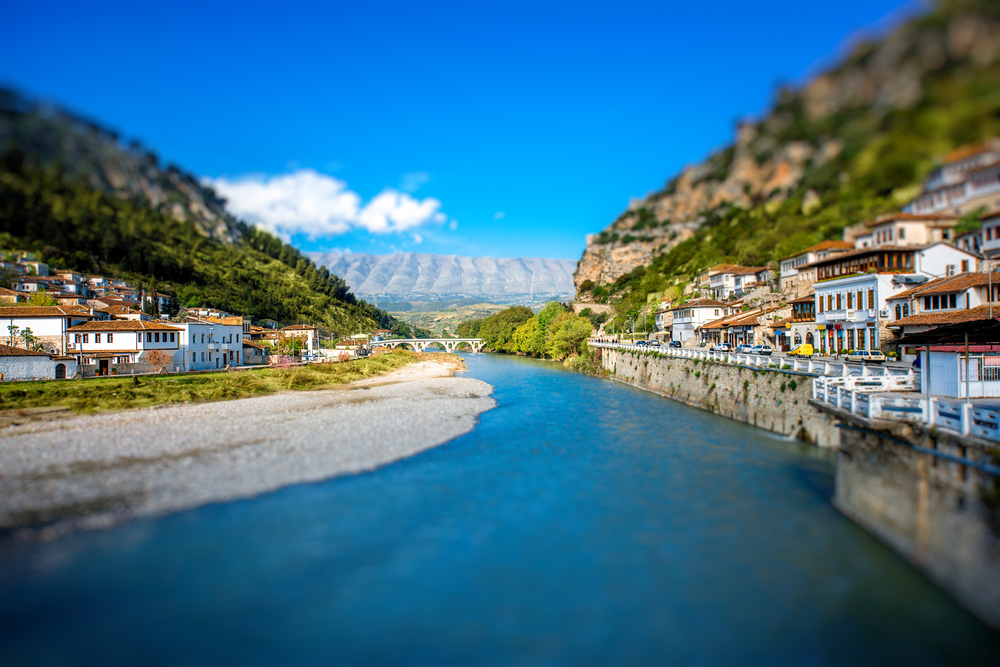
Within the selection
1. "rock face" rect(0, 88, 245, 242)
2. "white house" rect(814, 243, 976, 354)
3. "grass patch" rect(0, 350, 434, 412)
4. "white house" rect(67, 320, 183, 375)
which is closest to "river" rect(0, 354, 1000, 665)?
"white house" rect(814, 243, 976, 354)

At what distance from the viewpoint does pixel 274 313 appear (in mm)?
105938

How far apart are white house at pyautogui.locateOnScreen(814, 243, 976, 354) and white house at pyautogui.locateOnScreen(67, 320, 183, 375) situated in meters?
53.5

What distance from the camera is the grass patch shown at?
2745 centimetres

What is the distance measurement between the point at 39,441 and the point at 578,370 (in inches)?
2067

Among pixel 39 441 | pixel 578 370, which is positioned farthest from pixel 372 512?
pixel 578 370

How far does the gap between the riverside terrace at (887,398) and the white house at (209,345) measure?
46.2 meters

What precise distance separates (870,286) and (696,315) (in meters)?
26.3

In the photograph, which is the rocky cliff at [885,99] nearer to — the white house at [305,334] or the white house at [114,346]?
the white house at [114,346]

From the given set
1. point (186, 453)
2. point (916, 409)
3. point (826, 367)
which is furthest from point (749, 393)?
point (186, 453)

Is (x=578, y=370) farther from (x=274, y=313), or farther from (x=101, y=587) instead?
(x=274, y=313)

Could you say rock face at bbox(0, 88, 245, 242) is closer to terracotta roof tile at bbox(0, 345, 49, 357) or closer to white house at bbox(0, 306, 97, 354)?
white house at bbox(0, 306, 97, 354)

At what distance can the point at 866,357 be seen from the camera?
2691cm

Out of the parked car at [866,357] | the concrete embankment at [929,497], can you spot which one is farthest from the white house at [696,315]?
the concrete embankment at [929,497]

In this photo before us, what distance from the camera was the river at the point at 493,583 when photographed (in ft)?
27.1
